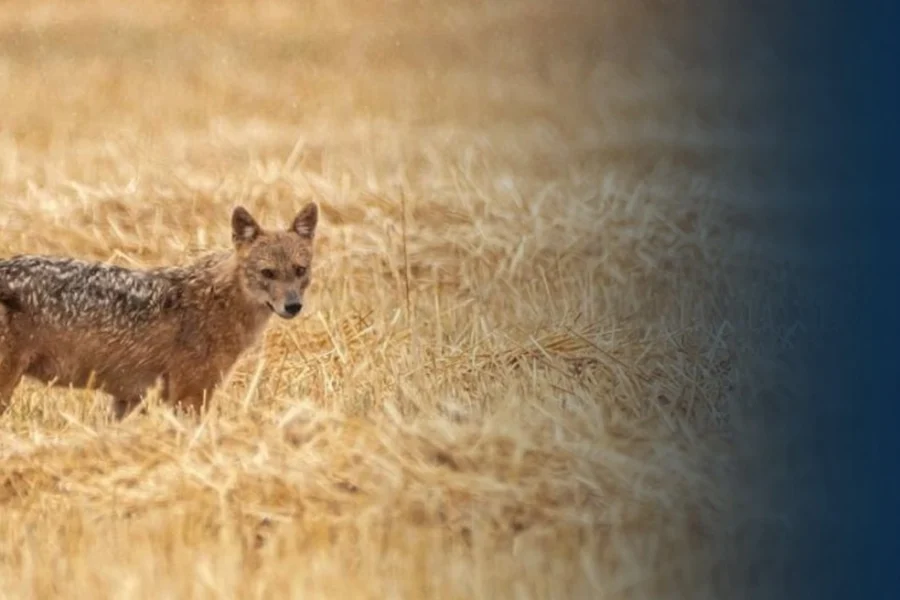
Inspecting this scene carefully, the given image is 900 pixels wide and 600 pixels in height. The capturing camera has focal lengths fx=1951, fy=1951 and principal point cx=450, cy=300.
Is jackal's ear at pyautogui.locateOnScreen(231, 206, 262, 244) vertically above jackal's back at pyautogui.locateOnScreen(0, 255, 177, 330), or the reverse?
jackal's ear at pyautogui.locateOnScreen(231, 206, 262, 244)

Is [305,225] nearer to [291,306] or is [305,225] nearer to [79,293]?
[291,306]

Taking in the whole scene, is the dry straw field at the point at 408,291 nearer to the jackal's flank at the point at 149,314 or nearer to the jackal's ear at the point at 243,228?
the jackal's flank at the point at 149,314

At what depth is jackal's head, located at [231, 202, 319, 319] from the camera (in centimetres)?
852

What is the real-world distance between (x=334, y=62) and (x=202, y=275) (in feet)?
33.6

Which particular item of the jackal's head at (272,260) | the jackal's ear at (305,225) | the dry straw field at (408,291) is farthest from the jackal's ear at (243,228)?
the dry straw field at (408,291)

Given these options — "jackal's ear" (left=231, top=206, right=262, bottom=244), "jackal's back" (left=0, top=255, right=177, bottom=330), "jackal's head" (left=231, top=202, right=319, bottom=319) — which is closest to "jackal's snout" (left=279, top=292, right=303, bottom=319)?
"jackal's head" (left=231, top=202, right=319, bottom=319)

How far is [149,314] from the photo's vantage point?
8.52 metres

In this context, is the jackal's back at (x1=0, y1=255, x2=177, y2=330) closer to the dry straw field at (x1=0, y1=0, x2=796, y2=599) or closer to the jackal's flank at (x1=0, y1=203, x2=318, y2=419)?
the jackal's flank at (x1=0, y1=203, x2=318, y2=419)

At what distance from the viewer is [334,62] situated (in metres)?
18.8

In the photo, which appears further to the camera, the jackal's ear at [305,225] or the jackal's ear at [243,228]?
the jackal's ear at [305,225]

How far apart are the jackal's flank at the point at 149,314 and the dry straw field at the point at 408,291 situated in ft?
0.83

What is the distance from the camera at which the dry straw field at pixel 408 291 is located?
6.25m

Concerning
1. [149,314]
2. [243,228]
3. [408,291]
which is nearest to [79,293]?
[149,314]

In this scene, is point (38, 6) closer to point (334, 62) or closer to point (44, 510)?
point (334, 62)
